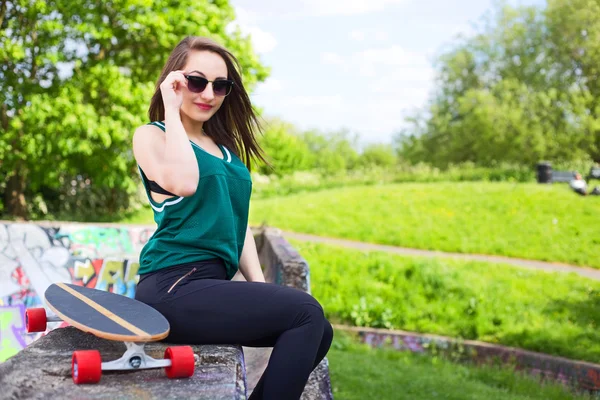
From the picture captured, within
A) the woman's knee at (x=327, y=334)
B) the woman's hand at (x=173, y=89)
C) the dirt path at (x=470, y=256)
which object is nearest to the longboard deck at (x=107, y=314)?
the woman's knee at (x=327, y=334)

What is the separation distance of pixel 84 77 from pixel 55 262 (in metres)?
9.55

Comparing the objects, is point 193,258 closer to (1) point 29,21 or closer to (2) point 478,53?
(1) point 29,21

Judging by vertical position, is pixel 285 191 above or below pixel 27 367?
below

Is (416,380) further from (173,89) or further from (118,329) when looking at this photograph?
(118,329)

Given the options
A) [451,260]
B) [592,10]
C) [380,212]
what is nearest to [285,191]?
[380,212]

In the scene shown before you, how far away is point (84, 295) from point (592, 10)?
35886 mm

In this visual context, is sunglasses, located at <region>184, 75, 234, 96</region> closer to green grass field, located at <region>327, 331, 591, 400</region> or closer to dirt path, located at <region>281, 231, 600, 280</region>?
green grass field, located at <region>327, 331, 591, 400</region>

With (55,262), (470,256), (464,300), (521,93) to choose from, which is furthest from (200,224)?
(521,93)

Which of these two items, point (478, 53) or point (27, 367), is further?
point (478, 53)

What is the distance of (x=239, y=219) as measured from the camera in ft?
9.83

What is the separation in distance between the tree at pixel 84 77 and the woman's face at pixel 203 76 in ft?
50.2

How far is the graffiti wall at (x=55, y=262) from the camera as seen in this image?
1006cm

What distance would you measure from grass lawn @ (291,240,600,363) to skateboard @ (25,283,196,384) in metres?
9.86

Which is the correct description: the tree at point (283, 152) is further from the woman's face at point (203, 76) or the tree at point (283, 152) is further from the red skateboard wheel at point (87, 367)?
the red skateboard wheel at point (87, 367)
